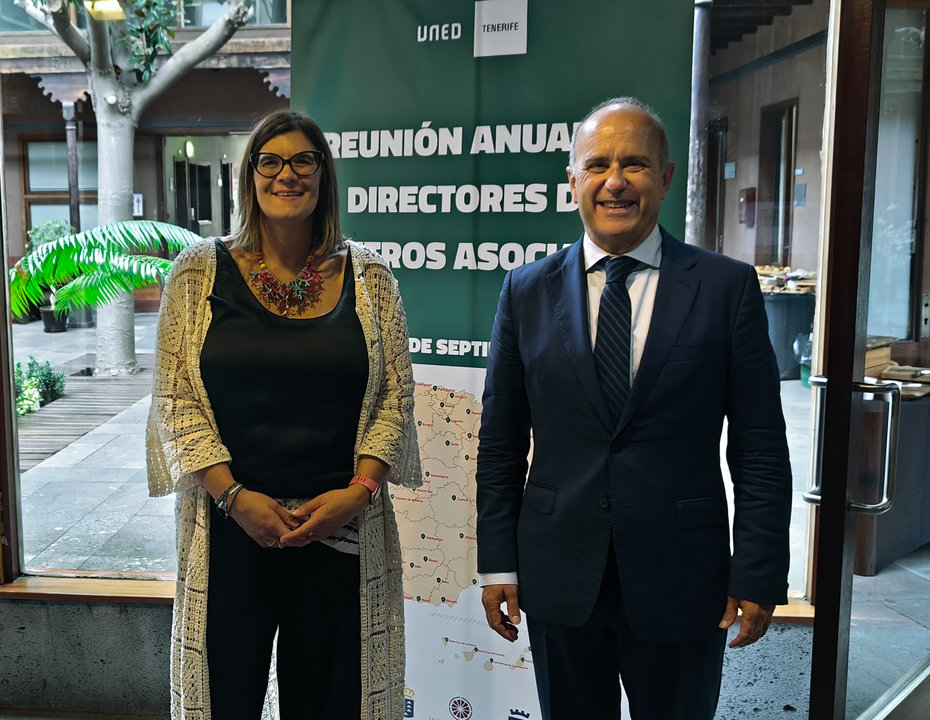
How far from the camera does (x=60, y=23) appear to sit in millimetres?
2699

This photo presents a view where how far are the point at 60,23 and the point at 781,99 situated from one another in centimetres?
222

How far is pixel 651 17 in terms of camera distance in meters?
2.09

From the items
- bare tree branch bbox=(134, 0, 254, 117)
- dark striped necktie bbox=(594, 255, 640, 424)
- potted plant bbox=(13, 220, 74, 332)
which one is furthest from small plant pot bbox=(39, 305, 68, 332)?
dark striped necktie bbox=(594, 255, 640, 424)

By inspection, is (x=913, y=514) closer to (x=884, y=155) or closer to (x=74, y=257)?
(x=884, y=155)

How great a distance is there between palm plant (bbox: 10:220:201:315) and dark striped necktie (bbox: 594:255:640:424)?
5.51 feet

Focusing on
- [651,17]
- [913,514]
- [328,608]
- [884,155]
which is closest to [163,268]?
[328,608]

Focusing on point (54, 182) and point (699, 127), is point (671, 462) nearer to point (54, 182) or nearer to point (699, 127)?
point (699, 127)

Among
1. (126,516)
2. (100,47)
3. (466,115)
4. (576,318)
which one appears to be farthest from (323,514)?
(100,47)

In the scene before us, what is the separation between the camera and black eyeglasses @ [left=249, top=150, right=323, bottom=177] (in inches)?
66.8

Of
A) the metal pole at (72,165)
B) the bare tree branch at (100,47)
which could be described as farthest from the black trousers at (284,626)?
the bare tree branch at (100,47)

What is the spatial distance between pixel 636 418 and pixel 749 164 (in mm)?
1313

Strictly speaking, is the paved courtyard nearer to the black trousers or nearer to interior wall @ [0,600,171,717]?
interior wall @ [0,600,171,717]

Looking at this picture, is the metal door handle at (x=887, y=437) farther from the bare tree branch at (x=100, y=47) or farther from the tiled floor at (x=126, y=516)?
the bare tree branch at (x=100, y=47)

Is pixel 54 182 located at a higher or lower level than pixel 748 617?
higher
